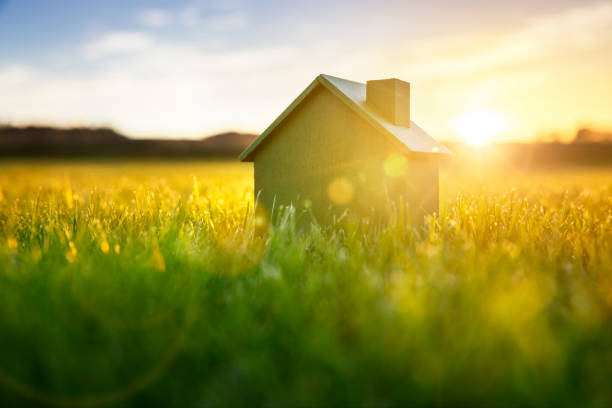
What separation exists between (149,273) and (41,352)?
3.07ft

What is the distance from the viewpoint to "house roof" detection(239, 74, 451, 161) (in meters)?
5.90

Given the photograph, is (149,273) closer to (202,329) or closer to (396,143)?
(202,329)

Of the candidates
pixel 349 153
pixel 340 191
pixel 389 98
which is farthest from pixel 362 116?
pixel 340 191

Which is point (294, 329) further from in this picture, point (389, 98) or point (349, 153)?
point (389, 98)

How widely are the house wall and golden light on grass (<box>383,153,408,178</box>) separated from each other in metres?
0.04

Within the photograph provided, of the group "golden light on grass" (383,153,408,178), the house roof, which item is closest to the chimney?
the house roof

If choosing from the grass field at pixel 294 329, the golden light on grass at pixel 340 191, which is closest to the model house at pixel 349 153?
the golden light on grass at pixel 340 191

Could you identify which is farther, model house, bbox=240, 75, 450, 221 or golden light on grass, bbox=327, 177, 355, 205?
golden light on grass, bbox=327, 177, 355, 205

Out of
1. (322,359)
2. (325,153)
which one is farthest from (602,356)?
(325,153)

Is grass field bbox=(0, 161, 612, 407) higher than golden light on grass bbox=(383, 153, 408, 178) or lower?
lower

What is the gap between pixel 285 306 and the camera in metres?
3.15

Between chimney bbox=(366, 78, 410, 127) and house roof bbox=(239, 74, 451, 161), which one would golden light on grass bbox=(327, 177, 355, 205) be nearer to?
house roof bbox=(239, 74, 451, 161)

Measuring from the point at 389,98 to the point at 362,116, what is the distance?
761mm

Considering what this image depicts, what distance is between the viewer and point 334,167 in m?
6.46
